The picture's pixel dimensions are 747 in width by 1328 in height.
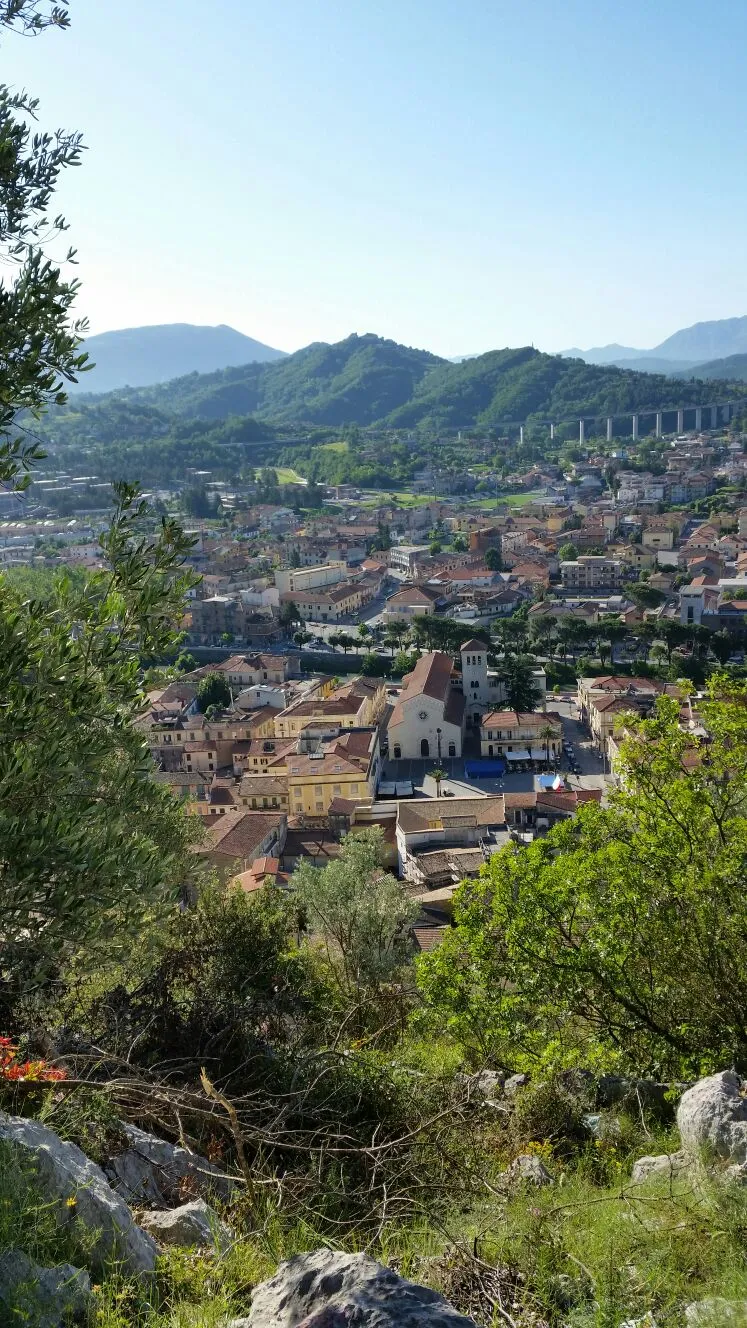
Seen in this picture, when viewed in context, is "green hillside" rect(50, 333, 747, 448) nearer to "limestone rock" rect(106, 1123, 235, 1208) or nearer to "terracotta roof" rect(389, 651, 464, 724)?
"terracotta roof" rect(389, 651, 464, 724)

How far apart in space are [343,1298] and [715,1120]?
1.59 metres

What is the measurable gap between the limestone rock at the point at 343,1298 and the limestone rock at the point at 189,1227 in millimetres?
522

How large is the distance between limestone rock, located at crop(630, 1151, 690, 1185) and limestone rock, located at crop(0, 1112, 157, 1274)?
4.77ft

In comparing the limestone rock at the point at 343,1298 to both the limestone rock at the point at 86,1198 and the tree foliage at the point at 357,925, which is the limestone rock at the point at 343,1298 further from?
the tree foliage at the point at 357,925

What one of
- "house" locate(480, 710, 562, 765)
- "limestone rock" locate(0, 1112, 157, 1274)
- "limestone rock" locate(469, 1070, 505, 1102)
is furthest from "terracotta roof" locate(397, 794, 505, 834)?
"limestone rock" locate(0, 1112, 157, 1274)

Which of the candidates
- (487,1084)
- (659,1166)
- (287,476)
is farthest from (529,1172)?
(287,476)

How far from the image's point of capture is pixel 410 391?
372 ft

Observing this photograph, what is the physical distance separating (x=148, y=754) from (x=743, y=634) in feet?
100

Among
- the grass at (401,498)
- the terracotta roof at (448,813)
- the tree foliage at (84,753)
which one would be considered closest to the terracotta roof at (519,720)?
the terracotta roof at (448,813)

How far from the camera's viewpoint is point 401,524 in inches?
2250

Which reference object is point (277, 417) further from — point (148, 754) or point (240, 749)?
point (148, 754)

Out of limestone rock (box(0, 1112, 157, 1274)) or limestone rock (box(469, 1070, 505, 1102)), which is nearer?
limestone rock (box(0, 1112, 157, 1274))

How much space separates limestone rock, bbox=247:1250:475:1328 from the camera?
1.67 metres

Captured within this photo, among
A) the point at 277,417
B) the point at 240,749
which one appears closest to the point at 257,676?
the point at 240,749
